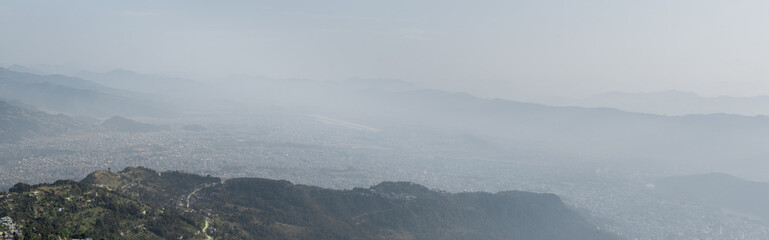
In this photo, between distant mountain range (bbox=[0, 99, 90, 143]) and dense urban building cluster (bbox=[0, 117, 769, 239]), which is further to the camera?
distant mountain range (bbox=[0, 99, 90, 143])

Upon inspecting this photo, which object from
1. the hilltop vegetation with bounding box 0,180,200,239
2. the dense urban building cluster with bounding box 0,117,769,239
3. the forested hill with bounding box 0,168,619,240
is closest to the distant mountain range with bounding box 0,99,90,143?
the dense urban building cluster with bounding box 0,117,769,239

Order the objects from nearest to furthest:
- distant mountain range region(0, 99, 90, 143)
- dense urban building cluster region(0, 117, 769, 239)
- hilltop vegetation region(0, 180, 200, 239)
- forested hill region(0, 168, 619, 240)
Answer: hilltop vegetation region(0, 180, 200, 239)
forested hill region(0, 168, 619, 240)
dense urban building cluster region(0, 117, 769, 239)
distant mountain range region(0, 99, 90, 143)

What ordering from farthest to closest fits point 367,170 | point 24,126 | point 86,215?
1. point 24,126
2. point 367,170
3. point 86,215

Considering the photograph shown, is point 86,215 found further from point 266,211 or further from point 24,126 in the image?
point 24,126

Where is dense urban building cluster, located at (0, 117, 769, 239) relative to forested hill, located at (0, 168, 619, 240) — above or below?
below

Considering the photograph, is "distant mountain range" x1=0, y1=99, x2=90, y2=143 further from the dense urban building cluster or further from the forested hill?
the forested hill

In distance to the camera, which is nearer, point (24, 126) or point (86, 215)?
point (86, 215)

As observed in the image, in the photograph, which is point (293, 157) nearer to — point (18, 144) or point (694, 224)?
point (18, 144)

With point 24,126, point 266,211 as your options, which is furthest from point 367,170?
point 24,126

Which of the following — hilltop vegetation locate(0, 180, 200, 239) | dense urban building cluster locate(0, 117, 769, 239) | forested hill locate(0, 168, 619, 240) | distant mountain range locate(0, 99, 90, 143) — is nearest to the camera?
hilltop vegetation locate(0, 180, 200, 239)
